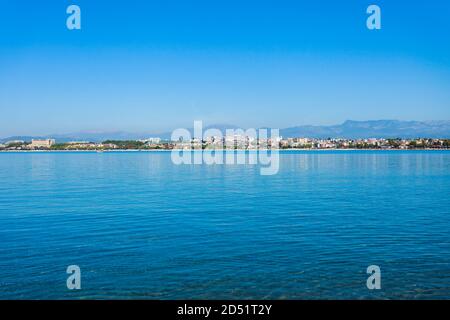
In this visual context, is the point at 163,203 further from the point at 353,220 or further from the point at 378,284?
the point at 378,284

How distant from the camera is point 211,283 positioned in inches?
601

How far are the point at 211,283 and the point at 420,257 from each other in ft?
30.0

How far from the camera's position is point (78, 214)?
3003cm

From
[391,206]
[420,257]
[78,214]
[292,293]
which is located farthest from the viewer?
[391,206]

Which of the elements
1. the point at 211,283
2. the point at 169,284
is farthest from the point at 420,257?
the point at 169,284

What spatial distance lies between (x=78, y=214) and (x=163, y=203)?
24.3ft
